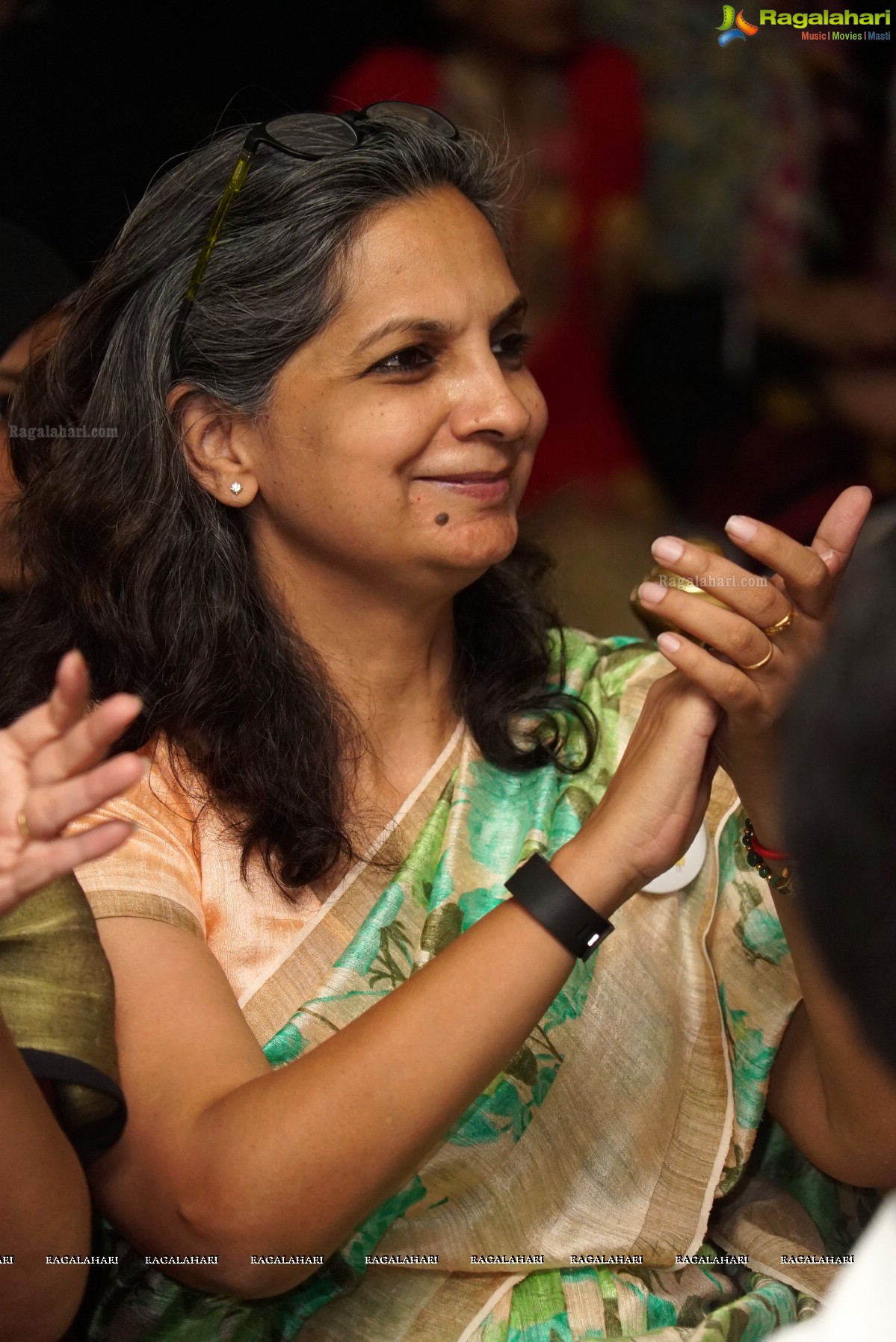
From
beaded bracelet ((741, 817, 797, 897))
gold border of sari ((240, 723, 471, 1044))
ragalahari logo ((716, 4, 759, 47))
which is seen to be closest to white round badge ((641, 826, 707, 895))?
beaded bracelet ((741, 817, 797, 897))

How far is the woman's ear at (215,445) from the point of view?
166 cm

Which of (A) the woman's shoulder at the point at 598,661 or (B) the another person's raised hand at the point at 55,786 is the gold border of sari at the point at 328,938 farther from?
(B) the another person's raised hand at the point at 55,786

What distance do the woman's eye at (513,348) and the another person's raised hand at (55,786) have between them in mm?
907

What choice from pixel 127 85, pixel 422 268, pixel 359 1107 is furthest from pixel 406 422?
pixel 127 85

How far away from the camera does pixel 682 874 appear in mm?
1607

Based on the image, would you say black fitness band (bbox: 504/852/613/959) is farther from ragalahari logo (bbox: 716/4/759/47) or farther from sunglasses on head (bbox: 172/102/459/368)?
ragalahari logo (bbox: 716/4/759/47)

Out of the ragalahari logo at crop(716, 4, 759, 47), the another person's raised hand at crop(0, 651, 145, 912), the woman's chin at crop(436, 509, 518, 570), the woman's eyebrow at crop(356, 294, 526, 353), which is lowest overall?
the another person's raised hand at crop(0, 651, 145, 912)

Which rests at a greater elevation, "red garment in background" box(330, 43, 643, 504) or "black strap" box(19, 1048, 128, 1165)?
"red garment in background" box(330, 43, 643, 504)

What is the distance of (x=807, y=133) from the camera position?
9.23ft

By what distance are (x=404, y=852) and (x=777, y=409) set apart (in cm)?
162

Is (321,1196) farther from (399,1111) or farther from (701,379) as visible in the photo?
(701,379)

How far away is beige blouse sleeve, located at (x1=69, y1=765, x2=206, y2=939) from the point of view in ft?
4.46

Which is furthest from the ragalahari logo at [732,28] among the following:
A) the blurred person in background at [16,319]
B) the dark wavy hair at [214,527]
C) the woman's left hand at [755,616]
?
the woman's left hand at [755,616]

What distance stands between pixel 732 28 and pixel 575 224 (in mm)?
483
